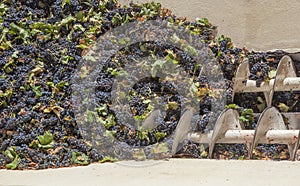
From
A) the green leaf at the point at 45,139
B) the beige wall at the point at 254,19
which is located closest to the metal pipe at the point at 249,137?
the green leaf at the point at 45,139

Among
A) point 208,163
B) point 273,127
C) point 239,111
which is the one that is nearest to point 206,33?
point 239,111

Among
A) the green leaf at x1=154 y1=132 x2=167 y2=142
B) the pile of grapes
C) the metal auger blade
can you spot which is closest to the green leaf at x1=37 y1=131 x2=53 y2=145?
the pile of grapes

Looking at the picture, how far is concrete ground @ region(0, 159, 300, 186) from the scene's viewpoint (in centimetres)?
223

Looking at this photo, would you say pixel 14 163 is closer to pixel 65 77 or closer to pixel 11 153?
pixel 11 153

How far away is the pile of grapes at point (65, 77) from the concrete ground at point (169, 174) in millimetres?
180

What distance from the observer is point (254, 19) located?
12.2 ft

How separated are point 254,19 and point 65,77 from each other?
4.41ft

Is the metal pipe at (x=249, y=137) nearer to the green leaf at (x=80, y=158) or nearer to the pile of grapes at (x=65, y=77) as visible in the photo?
the pile of grapes at (x=65, y=77)

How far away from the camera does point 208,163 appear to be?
9.07 ft

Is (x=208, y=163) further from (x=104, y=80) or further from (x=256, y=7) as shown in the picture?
(x=256, y=7)

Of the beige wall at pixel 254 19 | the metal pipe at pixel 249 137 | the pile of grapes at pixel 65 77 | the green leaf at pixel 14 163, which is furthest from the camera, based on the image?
the beige wall at pixel 254 19

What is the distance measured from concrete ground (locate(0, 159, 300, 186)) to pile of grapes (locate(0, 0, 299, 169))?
0.18 m

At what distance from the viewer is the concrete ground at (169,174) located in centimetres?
223

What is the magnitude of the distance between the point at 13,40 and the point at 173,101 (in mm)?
1109
